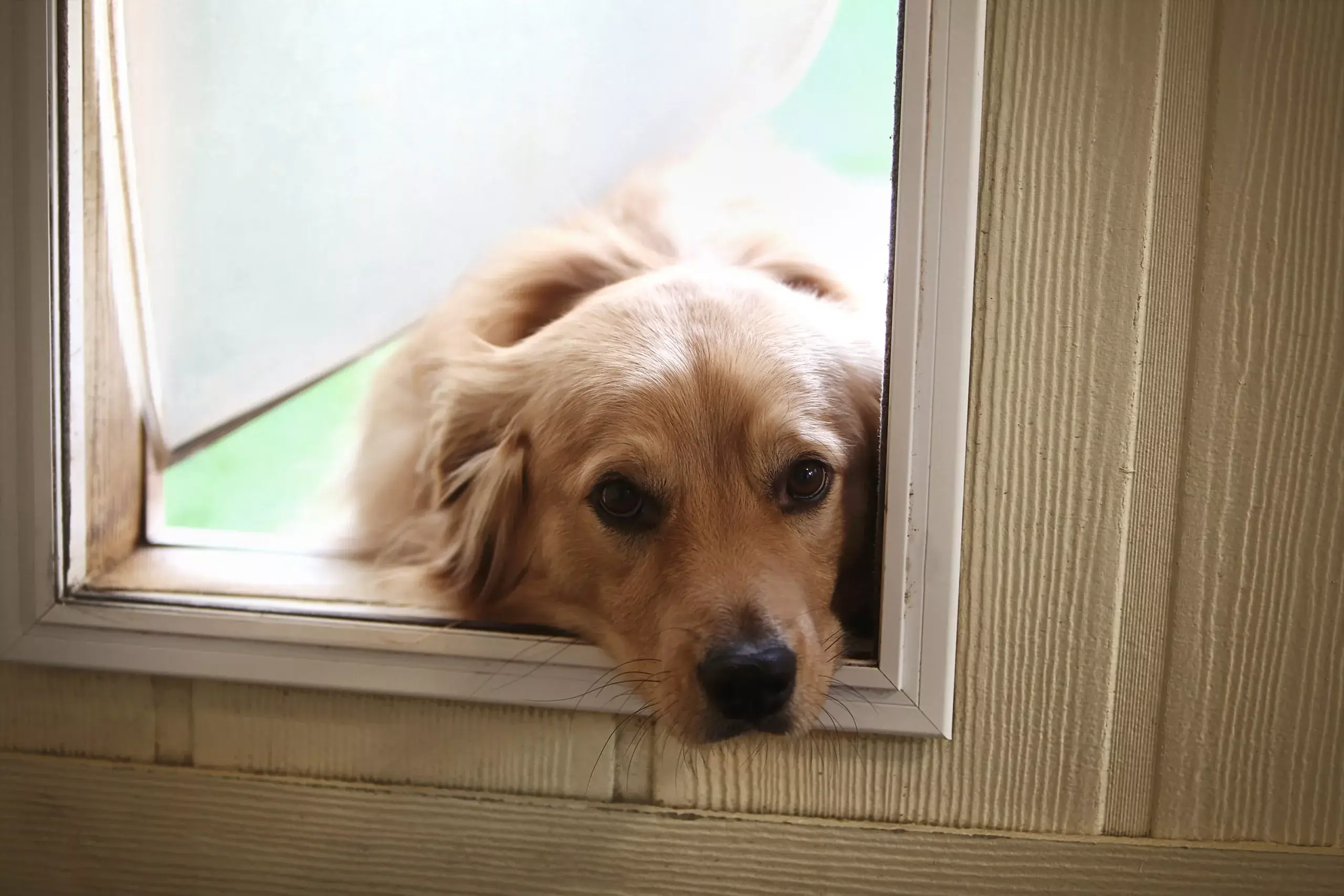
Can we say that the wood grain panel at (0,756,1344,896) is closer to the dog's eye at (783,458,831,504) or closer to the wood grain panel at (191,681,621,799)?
the wood grain panel at (191,681,621,799)

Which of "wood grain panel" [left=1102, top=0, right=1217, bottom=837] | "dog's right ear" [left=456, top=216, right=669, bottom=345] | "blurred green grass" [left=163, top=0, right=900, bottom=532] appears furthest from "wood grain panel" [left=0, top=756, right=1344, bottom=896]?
"dog's right ear" [left=456, top=216, right=669, bottom=345]

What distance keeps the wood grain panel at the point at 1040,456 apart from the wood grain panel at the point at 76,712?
746 millimetres

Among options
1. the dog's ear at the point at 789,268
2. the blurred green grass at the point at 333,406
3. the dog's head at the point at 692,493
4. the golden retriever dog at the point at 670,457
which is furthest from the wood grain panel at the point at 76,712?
the dog's ear at the point at 789,268

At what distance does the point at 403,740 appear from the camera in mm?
1174

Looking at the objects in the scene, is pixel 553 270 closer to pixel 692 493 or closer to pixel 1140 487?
pixel 692 493

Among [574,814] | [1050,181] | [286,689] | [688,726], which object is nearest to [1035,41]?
[1050,181]

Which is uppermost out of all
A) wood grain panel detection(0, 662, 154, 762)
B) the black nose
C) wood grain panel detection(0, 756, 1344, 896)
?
the black nose

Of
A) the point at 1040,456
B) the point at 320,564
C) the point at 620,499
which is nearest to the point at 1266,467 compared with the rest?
the point at 1040,456

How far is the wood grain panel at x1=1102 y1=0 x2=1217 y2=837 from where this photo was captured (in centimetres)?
96

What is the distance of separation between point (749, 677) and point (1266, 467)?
64cm

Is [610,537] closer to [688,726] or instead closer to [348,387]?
[688,726]

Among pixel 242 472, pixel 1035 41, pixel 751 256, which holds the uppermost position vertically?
pixel 1035 41

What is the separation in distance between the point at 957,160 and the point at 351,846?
1.16 meters

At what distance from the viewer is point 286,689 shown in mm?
1190
